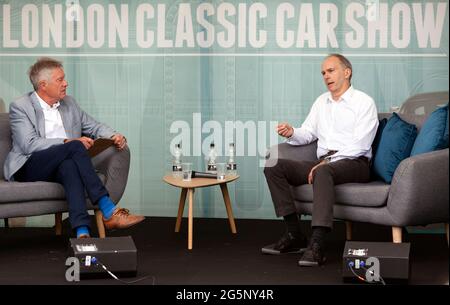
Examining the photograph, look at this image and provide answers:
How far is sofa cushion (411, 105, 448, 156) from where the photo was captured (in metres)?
4.91

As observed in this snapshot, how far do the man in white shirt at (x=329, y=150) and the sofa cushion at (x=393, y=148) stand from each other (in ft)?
0.26

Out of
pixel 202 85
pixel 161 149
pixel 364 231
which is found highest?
pixel 202 85

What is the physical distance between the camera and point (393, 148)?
203 inches

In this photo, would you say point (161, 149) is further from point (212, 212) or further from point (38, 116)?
point (38, 116)

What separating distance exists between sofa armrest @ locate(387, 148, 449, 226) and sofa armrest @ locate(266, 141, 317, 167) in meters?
0.94

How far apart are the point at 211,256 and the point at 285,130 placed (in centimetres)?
93

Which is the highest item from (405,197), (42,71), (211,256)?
(42,71)

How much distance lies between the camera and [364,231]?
240 inches

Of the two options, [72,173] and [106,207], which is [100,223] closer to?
[106,207]

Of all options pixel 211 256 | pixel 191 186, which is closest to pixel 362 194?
pixel 211 256

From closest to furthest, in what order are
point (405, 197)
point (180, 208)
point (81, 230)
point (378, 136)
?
point (405, 197)
point (81, 230)
point (378, 136)
point (180, 208)

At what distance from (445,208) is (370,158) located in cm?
68
